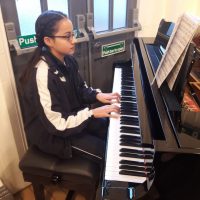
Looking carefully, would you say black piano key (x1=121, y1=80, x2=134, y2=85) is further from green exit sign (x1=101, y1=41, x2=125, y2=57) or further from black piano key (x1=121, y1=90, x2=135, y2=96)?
green exit sign (x1=101, y1=41, x2=125, y2=57)

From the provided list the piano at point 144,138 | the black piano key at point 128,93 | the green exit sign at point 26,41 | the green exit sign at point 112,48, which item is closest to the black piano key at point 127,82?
the black piano key at point 128,93

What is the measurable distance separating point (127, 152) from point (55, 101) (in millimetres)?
457

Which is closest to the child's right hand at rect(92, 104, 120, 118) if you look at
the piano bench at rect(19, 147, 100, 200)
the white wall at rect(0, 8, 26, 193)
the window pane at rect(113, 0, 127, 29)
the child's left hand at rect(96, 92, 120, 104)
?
the child's left hand at rect(96, 92, 120, 104)

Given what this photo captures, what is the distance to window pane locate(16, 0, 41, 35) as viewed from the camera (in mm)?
1515

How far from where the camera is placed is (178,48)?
3.46ft

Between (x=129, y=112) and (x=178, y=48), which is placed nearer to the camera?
(x=178, y=48)

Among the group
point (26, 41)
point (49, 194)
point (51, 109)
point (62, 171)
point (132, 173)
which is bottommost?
point (49, 194)

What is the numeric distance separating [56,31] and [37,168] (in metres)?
0.76

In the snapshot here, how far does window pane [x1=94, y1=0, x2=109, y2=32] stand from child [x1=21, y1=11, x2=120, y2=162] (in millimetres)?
752

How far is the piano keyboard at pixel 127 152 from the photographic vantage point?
969 millimetres

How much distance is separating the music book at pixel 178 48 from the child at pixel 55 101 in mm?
337

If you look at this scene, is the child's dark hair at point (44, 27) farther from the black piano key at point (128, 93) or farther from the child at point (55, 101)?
the black piano key at point (128, 93)

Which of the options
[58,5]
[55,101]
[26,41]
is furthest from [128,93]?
[58,5]

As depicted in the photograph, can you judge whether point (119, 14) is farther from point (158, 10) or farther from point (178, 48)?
point (178, 48)
